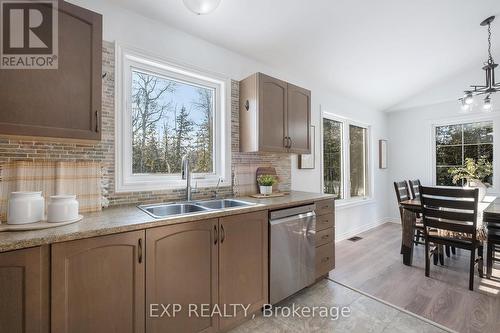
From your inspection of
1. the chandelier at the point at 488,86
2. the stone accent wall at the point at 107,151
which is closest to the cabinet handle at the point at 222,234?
the stone accent wall at the point at 107,151

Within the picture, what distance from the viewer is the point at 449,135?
4.64m

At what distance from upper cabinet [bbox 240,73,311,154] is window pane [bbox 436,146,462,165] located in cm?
358

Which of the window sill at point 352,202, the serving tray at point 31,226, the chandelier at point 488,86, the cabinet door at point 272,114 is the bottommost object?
the window sill at point 352,202

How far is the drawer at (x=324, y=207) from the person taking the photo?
8.17ft

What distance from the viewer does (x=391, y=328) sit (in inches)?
72.2

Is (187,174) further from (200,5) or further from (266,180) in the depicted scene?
(200,5)

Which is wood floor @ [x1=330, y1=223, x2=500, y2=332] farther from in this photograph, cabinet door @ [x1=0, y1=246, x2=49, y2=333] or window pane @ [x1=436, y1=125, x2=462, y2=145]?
cabinet door @ [x1=0, y1=246, x2=49, y2=333]

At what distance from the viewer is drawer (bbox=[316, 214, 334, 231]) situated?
2.50m

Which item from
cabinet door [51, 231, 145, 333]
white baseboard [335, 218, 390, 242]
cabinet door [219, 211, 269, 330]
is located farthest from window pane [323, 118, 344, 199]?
cabinet door [51, 231, 145, 333]

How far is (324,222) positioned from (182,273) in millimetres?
1610

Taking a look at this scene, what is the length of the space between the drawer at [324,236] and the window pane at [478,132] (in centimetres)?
378

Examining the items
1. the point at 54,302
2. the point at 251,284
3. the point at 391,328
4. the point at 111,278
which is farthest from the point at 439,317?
the point at 54,302

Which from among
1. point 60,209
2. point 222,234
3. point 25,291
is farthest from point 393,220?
point 25,291

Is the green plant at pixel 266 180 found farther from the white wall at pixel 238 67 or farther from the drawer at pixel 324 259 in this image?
the drawer at pixel 324 259
